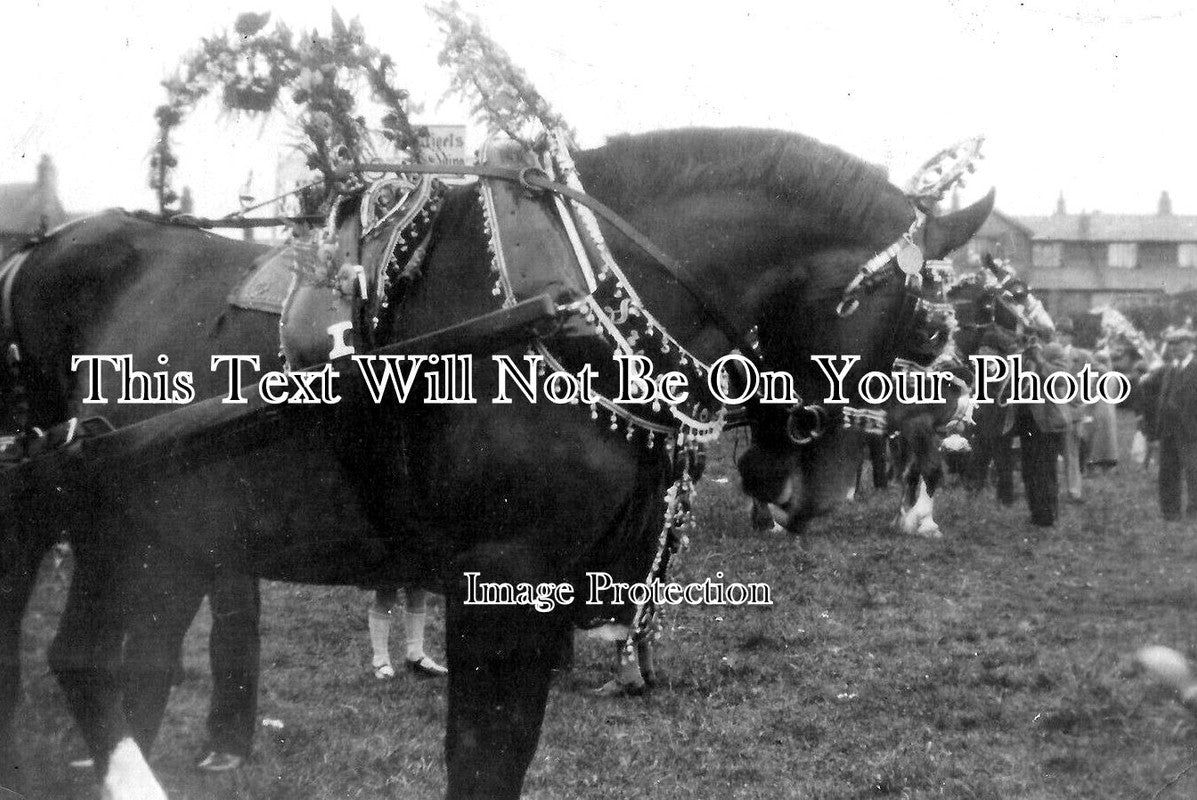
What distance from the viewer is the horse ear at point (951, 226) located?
2.22 m

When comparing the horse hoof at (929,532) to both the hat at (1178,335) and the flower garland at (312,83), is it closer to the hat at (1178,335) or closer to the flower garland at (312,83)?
the hat at (1178,335)

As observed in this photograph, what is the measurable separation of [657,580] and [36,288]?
1.93 m

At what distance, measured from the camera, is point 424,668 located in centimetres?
382

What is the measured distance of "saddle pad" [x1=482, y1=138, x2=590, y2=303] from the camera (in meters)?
2.16

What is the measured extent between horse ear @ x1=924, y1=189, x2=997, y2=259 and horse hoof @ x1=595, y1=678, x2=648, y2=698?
6.48 feet

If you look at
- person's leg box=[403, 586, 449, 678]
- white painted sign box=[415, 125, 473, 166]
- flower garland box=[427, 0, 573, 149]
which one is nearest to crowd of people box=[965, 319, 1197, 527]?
flower garland box=[427, 0, 573, 149]

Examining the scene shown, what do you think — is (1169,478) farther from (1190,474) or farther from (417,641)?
(417,641)

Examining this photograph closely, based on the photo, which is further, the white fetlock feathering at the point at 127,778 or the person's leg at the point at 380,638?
the person's leg at the point at 380,638

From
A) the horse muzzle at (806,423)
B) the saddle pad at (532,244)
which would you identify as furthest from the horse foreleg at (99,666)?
the horse muzzle at (806,423)

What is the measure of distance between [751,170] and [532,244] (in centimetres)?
49

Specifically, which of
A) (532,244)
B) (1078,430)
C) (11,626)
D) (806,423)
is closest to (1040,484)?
(1078,430)

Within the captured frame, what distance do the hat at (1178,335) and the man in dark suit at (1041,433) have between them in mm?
357

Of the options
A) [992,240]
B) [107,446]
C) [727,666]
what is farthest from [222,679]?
[992,240]

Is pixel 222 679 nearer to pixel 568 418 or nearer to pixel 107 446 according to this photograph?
pixel 107 446
